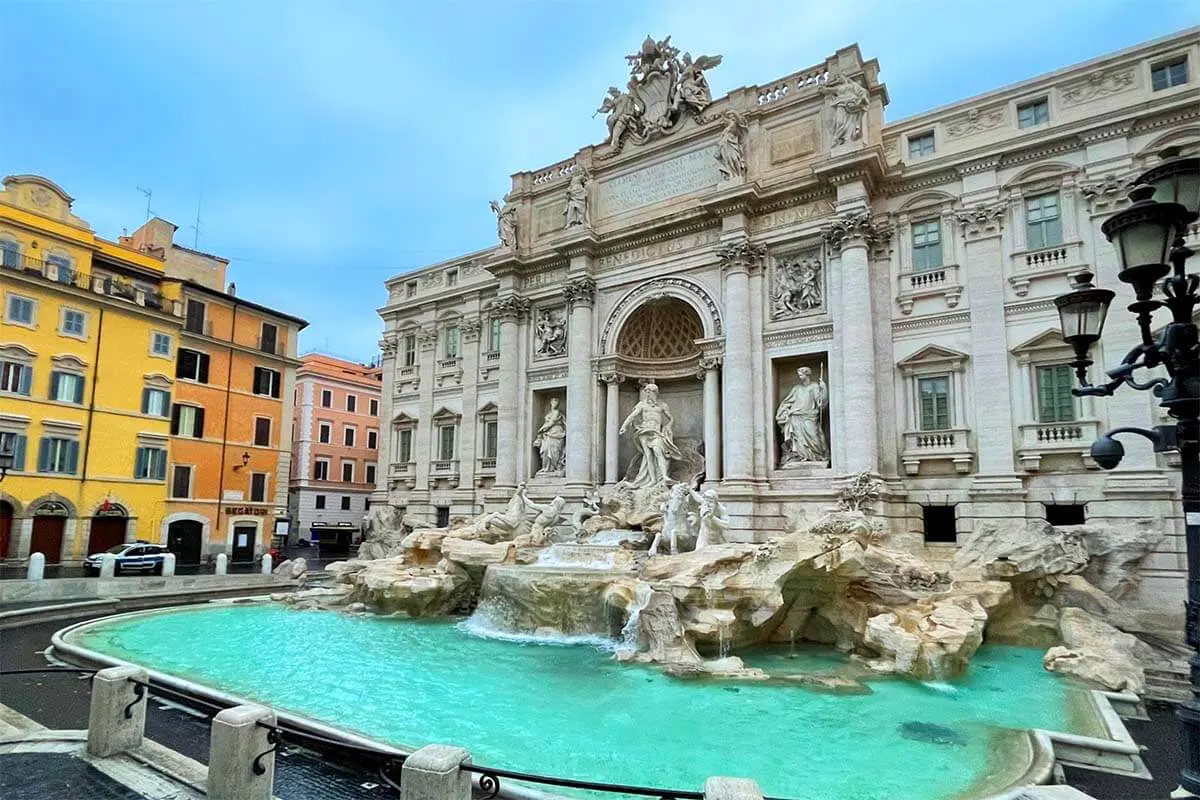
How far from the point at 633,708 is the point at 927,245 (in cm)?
1440

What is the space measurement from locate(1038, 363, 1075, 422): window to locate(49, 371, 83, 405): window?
102ft

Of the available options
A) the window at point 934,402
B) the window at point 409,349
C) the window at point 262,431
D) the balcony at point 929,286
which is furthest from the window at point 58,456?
the window at point 934,402

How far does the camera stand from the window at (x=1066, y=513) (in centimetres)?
1473

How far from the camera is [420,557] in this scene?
17.6 m

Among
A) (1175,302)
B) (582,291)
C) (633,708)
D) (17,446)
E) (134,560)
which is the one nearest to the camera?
(1175,302)

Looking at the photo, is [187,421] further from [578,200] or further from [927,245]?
[927,245]

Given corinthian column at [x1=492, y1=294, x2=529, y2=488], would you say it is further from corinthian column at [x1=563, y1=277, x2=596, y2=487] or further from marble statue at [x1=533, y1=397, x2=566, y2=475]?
corinthian column at [x1=563, y1=277, x2=596, y2=487]

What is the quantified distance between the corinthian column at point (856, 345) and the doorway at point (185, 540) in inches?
1022

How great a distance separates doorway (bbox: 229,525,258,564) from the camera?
97.8 feet

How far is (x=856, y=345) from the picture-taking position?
1680cm

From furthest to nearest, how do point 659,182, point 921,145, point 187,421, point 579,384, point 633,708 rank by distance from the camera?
point 187,421, point 579,384, point 659,182, point 921,145, point 633,708

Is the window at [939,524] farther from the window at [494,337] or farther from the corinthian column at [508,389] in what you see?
the window at [494,337]

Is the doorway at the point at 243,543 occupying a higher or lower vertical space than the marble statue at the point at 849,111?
lower

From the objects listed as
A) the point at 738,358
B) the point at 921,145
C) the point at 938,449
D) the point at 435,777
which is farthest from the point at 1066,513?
the point at 435,777
